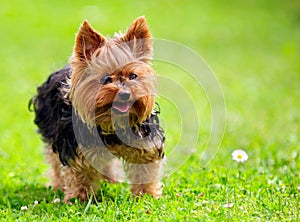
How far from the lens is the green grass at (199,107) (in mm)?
5035

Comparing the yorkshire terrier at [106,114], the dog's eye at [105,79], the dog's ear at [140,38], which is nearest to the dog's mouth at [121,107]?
the yorkshire terrier at [106,114]

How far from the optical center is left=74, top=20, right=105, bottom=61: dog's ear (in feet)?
16.1

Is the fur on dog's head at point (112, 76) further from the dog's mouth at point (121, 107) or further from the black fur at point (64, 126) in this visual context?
the black fur at point (64, 126)

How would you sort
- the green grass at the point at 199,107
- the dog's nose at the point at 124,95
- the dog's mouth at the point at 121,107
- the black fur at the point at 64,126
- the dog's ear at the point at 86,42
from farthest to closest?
the black fur at the point at 64,126 < the green grass at the point at 199,107 < the dog's ear at the point at 86,42 < the dog's mouth at the point at 121,107 < the dog's nose at the point at 124,95

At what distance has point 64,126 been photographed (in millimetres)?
5422

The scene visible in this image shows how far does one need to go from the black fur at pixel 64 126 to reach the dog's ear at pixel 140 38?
55 centimetres

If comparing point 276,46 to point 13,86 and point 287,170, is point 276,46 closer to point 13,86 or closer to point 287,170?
point 13,86

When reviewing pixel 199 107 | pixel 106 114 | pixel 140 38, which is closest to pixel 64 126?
pixel 106 114

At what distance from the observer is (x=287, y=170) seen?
20.6ft

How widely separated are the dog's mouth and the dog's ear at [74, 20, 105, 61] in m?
0.48

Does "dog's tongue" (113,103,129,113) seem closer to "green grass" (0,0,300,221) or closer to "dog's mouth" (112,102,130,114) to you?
"dog's mouth" (112,102,130,114)

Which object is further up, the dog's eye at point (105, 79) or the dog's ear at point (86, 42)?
the dog's ear at point (86, 42)

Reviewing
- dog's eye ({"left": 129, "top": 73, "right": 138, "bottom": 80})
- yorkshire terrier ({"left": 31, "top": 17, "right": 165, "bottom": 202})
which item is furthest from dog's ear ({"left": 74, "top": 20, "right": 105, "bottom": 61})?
dog's eye ({"left": 129, "top": 73, "right": 138, "bottom": 80})

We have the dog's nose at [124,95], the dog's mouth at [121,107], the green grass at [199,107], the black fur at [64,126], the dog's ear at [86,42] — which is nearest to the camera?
the dog's nose at [124,95]
